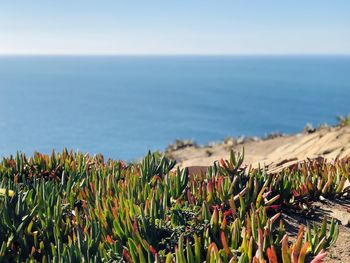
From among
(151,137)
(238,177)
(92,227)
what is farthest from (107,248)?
(151,137)

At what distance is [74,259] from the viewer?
408 cm

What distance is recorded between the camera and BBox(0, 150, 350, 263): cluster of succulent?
4.17 metres

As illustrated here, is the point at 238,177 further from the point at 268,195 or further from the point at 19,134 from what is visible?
the point at 19,134

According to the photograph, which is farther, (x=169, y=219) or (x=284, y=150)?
(x=284, y=150)

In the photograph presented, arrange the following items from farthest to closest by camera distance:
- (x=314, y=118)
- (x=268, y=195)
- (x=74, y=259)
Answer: (x=314, y=118) < (x=268, y=195) < (x=74, y=259)

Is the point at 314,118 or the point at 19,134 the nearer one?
the point at 19,134

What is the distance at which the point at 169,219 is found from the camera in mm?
5184

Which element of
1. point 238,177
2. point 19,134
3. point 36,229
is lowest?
point 19,134

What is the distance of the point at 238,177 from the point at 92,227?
7.18 feet

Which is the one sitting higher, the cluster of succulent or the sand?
the cluster of succulent

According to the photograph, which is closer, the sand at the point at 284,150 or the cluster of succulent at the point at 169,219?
the cluster of succulent at the point at 169,219

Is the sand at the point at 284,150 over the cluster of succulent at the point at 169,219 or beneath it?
beneath

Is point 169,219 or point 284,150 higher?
point 169,219

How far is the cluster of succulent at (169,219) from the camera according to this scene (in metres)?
4.17
